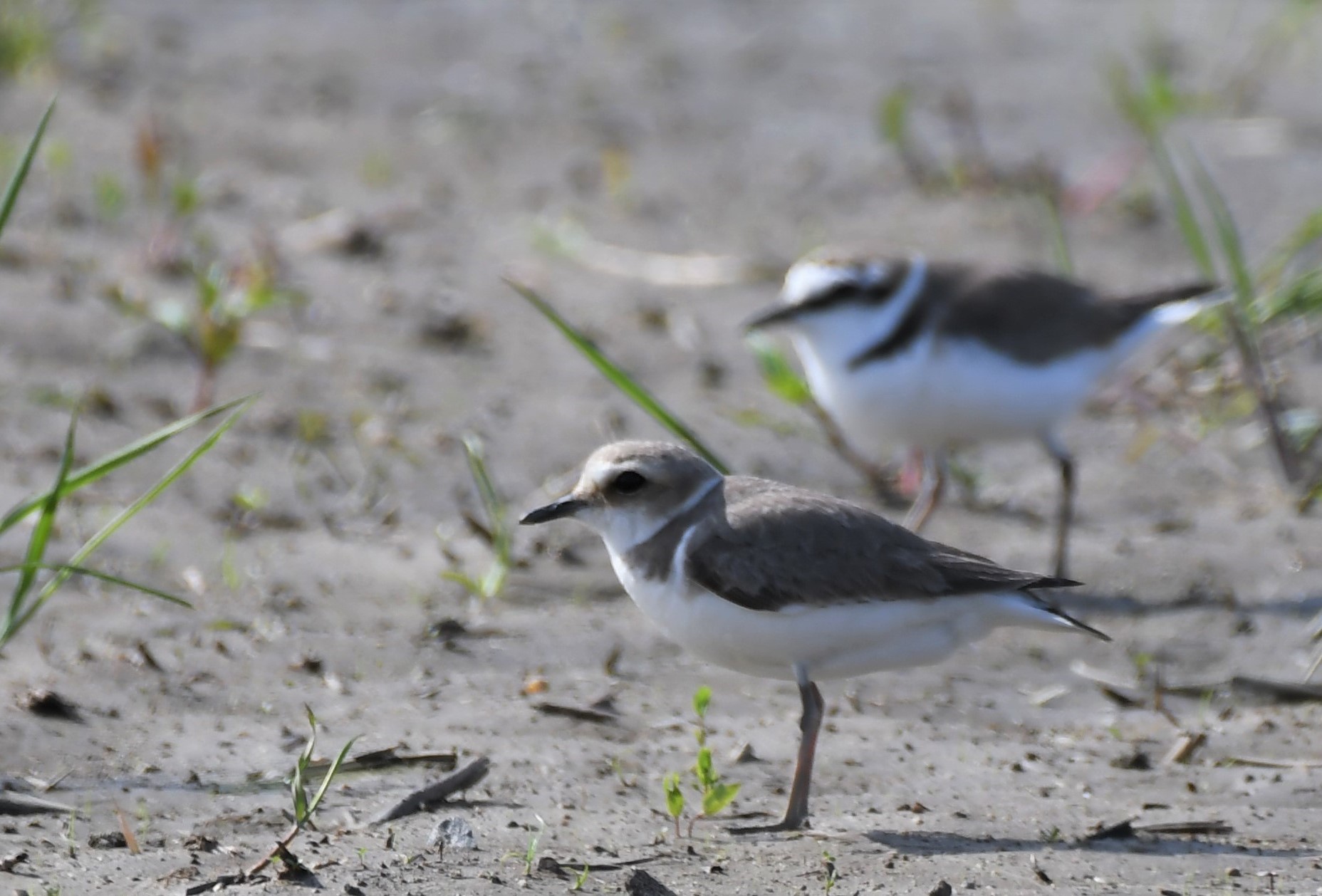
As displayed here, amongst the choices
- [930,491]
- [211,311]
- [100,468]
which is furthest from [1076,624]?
[211,311]

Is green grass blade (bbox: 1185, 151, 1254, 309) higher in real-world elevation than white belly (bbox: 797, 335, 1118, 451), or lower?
higher

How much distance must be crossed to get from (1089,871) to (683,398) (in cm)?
329

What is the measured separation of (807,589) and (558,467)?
2169mm

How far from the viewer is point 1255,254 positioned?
7508 mm

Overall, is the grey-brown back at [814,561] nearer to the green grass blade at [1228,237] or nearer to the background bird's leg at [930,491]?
the background bird's leg at [930,491]

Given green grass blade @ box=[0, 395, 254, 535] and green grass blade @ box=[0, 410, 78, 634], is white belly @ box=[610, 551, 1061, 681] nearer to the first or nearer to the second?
green grass blade @ box=[0, 395, 254, 535]

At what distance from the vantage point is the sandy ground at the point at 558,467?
11.4ft

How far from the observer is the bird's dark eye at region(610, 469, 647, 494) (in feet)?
12.6

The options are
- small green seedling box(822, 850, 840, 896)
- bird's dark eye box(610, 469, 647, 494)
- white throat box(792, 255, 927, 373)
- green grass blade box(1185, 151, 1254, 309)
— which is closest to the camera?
small green seedling box(822, 850, 840, 896)

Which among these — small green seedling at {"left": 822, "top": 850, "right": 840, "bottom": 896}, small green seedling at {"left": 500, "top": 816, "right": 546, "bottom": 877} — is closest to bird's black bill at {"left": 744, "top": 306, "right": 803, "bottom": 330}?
small green seedling at {"left": 500, "top": 816, "right": 546, "bottom": 877}

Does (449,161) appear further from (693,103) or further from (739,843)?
(739,843)

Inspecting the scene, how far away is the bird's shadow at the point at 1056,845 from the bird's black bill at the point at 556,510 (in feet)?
3.27

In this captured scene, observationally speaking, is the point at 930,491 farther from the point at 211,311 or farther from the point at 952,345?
the point at 211,311

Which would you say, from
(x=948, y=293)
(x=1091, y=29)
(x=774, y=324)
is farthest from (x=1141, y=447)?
(x=1091, y=29)
